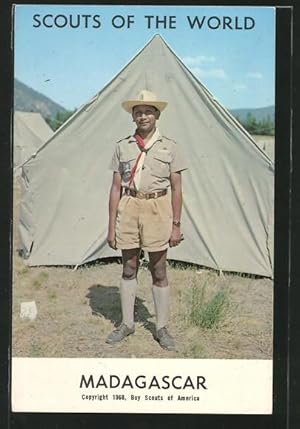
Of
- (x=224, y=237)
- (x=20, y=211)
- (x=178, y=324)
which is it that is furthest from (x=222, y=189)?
(x=20, y=211)

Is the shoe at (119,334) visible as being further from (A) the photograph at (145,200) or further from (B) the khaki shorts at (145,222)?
(B) the khaki shorts at (145,222)

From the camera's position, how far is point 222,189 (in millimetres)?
5066

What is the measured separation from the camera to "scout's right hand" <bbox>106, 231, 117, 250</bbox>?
16.7ft

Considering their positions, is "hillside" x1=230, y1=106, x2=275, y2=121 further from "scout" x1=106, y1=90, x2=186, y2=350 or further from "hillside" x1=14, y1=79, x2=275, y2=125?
"scout" x1=106, y1=90, x2=186, y2=350

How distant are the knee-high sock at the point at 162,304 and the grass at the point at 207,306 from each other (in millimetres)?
132

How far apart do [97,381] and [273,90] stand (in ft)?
5.70

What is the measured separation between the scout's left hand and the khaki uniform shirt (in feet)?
0.73

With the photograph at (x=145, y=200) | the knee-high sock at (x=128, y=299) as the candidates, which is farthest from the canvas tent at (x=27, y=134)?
the knee-high sock at (x=128, y=299)

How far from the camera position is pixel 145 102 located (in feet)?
16.5

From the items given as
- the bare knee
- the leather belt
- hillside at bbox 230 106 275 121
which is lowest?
the bare knee

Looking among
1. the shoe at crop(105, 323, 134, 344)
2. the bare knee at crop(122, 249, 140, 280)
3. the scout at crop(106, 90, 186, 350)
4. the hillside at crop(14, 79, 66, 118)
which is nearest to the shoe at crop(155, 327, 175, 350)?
the scout at crop(106, 90, 186, 350)

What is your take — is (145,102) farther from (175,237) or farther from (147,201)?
(175,237)

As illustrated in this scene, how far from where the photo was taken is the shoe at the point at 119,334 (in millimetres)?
5062

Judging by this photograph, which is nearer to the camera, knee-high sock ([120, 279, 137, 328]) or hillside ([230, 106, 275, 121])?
hillside ([230, 106, 275, 121])
